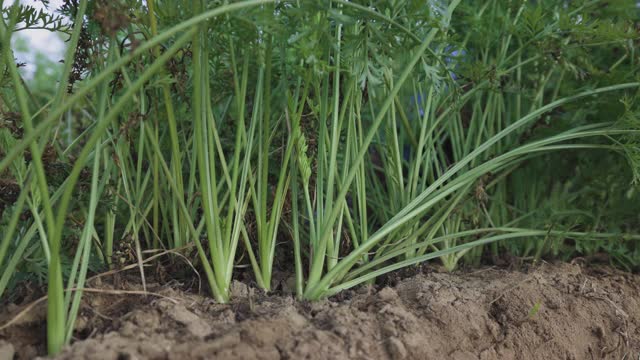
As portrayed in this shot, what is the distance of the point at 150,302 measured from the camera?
3.00 feet

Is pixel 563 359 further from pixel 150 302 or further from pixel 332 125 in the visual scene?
pixel 150 302

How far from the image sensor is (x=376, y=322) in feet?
3.02

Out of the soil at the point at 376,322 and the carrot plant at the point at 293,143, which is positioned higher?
the carrot plant at the point at 293,143

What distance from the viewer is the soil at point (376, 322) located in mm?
804

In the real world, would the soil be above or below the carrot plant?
below

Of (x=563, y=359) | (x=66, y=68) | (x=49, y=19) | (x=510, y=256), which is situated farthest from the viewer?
(x=510, y=256)

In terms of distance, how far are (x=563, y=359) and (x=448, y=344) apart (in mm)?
278

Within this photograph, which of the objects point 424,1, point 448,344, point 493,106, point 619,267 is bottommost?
point 619,267

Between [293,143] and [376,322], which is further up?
[293,143]

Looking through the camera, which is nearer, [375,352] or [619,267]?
[375,352]

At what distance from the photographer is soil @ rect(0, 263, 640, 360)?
804 millimetres

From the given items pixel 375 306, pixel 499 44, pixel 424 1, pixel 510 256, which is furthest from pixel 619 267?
→ pixel 424 1

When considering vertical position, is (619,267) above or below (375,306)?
below

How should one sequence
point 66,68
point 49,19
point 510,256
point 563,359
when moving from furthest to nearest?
point 510,256, point 563,359, point 49,19, point 66,68
